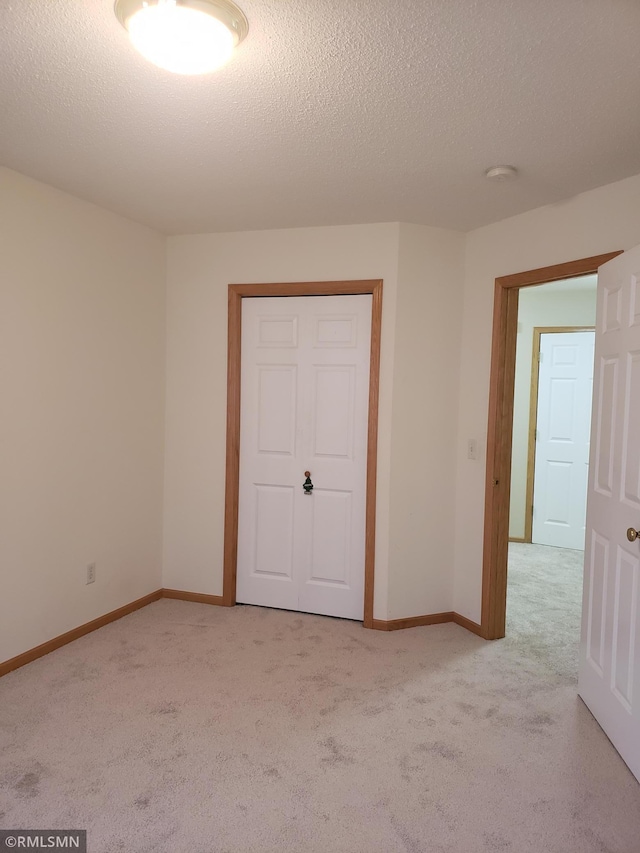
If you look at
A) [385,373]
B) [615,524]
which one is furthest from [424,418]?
[615,524]

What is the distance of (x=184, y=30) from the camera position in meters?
1.73

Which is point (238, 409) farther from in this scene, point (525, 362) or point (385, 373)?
point (525, 362)

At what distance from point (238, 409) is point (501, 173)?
2159mm

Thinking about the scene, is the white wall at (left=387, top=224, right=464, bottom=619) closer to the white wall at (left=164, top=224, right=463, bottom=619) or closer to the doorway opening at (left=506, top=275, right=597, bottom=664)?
the white wall at (left=164, top=224, right=463, bottom=619)

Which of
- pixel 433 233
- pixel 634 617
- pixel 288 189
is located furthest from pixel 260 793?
pixel 433 233

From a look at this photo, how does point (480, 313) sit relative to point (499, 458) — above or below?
above

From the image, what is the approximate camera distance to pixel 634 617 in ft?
7.77

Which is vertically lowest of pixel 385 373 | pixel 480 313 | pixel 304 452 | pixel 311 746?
pixel 311 746

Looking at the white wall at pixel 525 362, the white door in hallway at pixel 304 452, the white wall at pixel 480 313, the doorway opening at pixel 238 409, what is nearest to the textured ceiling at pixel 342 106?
the white wall at pixel 480 313

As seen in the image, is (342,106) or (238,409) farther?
(238,409)

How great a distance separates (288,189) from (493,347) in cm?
149

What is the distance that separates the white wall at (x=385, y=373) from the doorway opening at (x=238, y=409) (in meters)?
0.04

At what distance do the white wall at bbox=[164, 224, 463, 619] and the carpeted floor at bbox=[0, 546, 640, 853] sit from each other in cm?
53

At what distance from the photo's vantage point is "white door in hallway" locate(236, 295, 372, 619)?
12.7 feet
